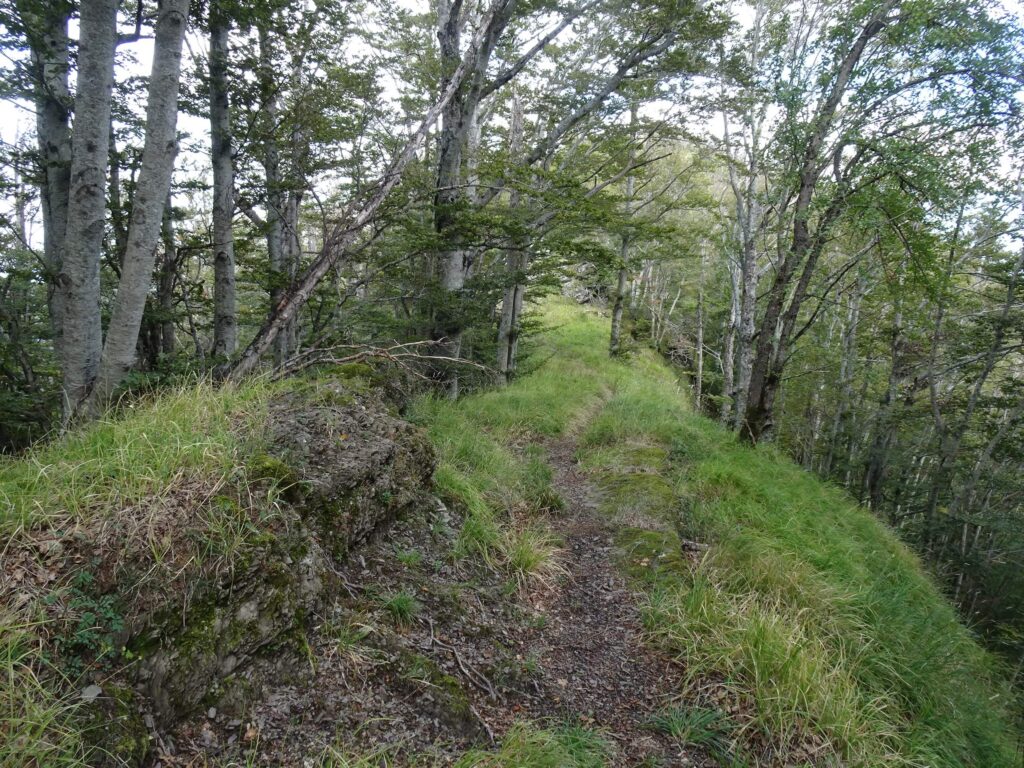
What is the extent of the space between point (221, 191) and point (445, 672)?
702cm

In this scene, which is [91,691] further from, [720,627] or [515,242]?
[515,242]

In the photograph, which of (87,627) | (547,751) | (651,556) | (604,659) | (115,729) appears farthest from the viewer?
(651,556)

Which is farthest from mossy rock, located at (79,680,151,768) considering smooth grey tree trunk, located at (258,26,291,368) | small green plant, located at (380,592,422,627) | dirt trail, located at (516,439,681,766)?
smooth grey tree trunk, located at (258,26,291,368)

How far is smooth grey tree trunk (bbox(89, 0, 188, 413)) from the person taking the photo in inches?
149

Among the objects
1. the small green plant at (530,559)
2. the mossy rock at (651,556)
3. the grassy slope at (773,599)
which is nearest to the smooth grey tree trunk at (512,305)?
the grassy slope at (773,599)

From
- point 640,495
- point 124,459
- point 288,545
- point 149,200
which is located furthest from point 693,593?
point 149,200

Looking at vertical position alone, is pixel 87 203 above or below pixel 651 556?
above

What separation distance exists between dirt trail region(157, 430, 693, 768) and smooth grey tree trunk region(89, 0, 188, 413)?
2558 mm

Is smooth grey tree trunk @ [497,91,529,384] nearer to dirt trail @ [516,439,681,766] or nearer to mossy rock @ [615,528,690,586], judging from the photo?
mossy rock @ [615,528,690,586]

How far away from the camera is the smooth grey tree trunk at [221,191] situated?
21.7 ft

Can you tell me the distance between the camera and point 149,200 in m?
3.88

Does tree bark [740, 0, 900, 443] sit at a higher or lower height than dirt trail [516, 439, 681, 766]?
higher

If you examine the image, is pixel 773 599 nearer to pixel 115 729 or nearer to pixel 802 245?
pixel 115 729

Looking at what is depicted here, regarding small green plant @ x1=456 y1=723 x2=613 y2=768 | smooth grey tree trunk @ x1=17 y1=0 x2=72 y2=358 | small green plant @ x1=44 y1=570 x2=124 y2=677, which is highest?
smooth grey tree trunk @ x1=17 y1=0 x2=72 y2=358
